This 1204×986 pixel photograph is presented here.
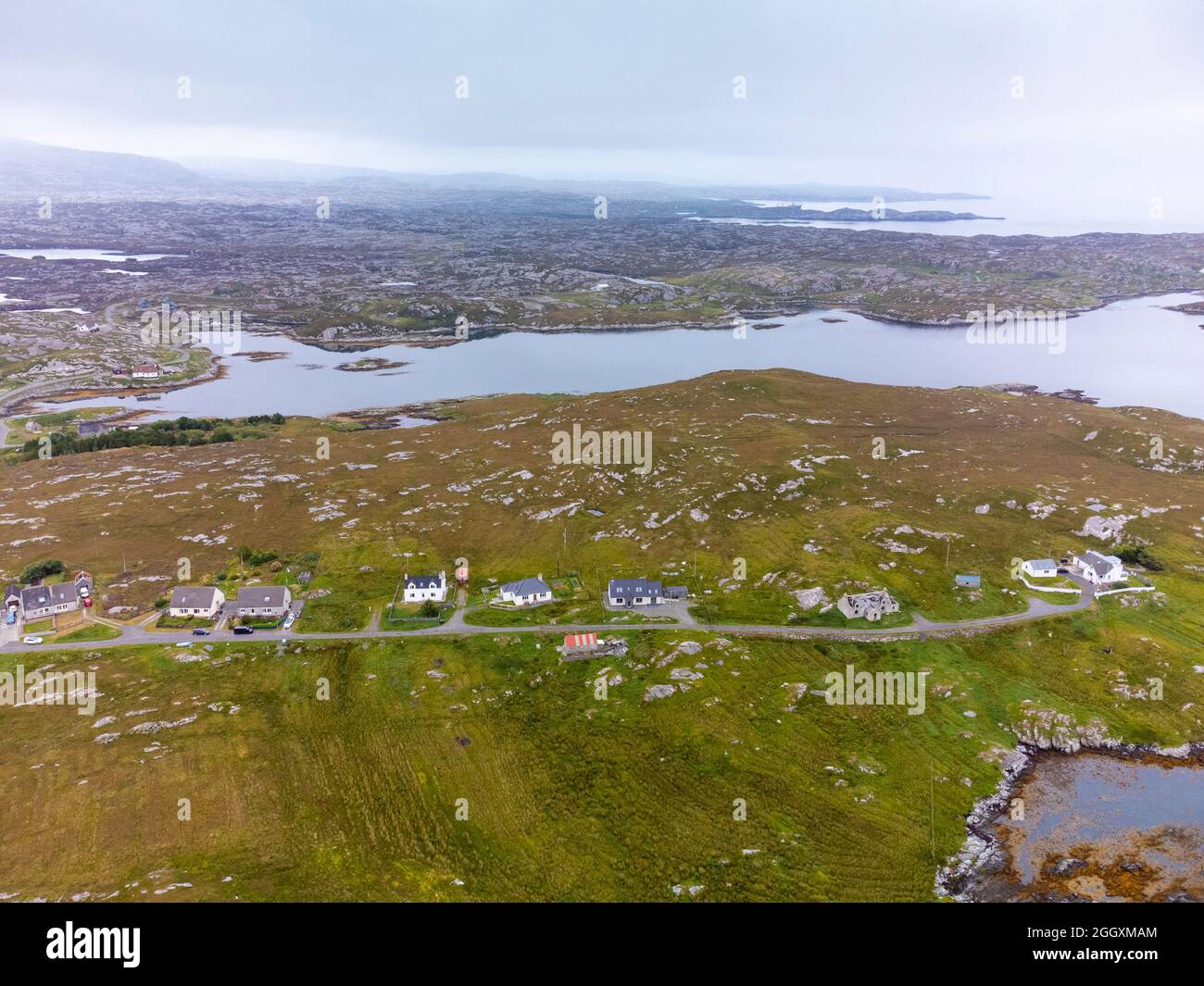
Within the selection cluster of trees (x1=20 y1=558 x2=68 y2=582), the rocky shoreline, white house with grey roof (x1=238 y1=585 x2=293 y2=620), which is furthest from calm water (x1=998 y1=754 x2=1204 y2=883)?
cluster of trees (x1=20 y1=558 x2=68 y2=582)

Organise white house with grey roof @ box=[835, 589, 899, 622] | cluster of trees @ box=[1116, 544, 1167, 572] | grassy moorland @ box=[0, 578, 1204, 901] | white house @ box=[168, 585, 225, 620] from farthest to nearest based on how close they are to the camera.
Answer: cluster of trees @ box=[1116, 544, 1167, 572] → white house @ box=[168, 585, 225, 620] → white house with grey roof @ box=[835, 589, 899, 622] → grassy moorland @ box=[0, 578, 1204, 901]

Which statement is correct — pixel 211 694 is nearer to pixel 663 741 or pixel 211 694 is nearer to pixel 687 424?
pixel 663 741

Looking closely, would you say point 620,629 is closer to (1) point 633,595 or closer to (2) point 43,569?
(1) point 633,595

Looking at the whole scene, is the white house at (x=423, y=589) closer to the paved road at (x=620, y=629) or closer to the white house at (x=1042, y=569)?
the paved road at (x=620, y=629)

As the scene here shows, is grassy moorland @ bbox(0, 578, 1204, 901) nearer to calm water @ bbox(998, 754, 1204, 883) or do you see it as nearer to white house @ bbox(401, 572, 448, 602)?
calm water @ bbox(998, 754, 1204, 883)

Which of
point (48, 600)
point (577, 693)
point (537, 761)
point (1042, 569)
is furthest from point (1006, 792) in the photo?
point (48, 600)
